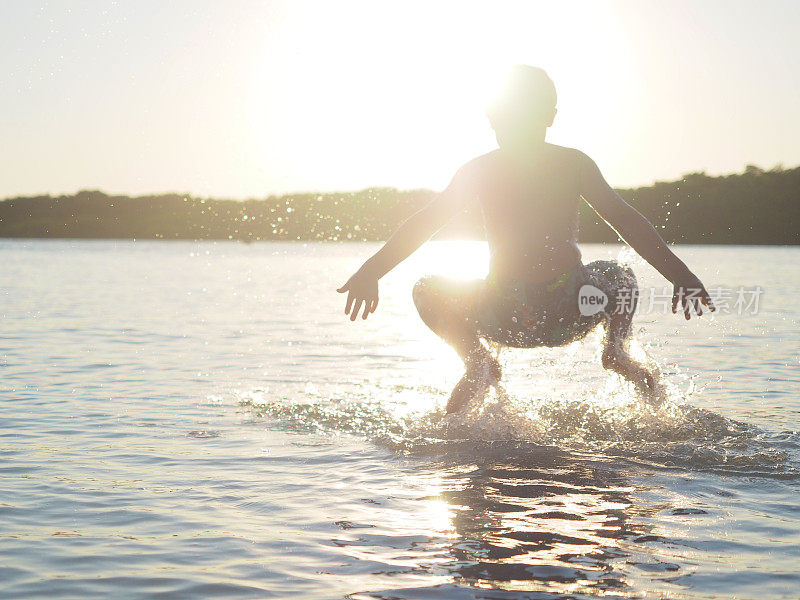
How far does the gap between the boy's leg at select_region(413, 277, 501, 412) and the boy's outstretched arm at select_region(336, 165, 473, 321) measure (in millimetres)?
438

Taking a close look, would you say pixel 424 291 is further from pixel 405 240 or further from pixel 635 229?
pixel 635 229

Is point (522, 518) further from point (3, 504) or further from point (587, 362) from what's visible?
point (587, 362)

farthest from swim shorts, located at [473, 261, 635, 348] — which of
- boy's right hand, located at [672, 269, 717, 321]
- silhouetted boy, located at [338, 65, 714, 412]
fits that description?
boy's right hand, located at [672, 269, 717, 321]

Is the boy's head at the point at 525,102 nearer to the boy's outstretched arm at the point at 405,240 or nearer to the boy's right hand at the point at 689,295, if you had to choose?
the boy's outstretched arm at the point at 405,240

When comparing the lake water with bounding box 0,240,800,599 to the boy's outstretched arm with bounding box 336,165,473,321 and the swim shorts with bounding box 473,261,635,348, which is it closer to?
the swim shorts with bounding box 473,261,635,348

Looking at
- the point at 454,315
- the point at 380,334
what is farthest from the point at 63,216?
the point at 454,315

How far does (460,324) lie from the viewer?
21.9 feet

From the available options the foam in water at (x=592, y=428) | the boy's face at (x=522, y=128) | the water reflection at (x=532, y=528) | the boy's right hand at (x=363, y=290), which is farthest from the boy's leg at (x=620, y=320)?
the boy's right hand at (x=363, y=290)

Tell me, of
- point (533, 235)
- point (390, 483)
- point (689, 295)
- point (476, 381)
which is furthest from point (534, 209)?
point (390, 483)

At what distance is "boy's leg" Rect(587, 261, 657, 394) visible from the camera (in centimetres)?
641

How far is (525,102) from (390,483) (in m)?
2.66

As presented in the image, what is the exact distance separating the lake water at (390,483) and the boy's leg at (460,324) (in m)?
0.25

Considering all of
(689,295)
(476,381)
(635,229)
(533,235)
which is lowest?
(476,381)

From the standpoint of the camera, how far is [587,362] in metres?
13.6
